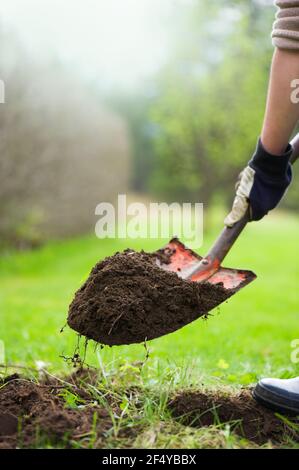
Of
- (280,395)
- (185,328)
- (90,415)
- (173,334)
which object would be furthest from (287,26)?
(185,328)

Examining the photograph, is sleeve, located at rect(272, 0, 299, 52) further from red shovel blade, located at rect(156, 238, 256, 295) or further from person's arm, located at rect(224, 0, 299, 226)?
red shovel blade, located at rect(156, 238, 256, 295)

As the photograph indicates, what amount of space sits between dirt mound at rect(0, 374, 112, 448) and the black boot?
1.96ft

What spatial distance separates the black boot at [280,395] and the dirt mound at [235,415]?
4cm

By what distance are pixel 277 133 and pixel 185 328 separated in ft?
9.51

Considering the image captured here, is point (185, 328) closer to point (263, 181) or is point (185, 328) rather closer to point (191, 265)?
point (191, 265)

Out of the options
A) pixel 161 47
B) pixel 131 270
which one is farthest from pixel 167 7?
pixel 131 270

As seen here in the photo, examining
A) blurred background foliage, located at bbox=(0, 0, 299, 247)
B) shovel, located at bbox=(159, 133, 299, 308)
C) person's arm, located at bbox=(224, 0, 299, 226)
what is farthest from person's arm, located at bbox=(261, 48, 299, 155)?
blurred background foliage, located at bbox=(0, 0, 299, 247)

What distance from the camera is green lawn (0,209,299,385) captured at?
3.31 meters

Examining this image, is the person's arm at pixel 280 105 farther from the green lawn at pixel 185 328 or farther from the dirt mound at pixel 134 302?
the green lawn at pixel 185 328

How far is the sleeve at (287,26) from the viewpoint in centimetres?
216

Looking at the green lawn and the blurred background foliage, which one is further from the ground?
the blurred background foliage

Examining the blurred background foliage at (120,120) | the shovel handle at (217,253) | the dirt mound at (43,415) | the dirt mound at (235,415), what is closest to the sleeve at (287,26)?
the shovel handle at (217,253)

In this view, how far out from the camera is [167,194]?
1094 inches

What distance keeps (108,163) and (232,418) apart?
1248 centimetres
